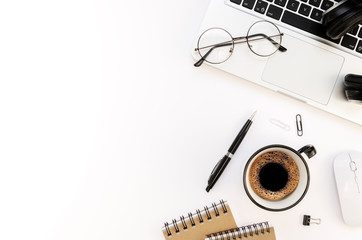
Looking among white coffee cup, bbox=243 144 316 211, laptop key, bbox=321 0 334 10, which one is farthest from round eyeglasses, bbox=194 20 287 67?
white coffee cup, bbox=243 144 316 211

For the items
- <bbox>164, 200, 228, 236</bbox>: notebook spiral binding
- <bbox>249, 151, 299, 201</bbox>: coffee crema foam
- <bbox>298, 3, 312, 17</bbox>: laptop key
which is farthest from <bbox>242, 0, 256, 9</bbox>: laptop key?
<bbox>164, 200, 228, 236</bbox>: notebook spiral binding

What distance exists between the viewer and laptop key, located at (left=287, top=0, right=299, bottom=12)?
851mm

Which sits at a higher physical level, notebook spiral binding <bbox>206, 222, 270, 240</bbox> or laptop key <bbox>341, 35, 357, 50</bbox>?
laptop key <bbox>341, 35, 357, 50</bbox>

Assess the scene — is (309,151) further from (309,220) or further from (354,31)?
(354,31)

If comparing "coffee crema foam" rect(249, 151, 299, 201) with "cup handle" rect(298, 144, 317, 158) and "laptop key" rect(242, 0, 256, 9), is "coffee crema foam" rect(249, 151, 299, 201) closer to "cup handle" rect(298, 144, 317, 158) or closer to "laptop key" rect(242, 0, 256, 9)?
"cup handle" rect(298, 144, 317, 158)

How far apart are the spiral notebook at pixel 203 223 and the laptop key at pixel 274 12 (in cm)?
42

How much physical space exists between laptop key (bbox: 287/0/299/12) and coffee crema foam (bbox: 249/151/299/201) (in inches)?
12.0

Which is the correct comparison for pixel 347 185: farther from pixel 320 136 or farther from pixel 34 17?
pixel 34 17

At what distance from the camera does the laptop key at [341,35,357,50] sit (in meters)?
0.86

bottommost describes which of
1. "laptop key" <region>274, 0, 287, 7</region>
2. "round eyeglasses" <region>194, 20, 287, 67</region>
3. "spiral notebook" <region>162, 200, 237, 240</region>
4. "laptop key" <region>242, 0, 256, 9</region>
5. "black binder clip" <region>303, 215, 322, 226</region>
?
"spiral notebook" <region>162, 200, 237, 240</region>

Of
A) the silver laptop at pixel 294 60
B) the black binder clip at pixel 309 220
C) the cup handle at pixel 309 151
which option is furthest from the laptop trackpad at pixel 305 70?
the black binder clip at pixel 309 220

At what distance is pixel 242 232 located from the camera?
0.88m

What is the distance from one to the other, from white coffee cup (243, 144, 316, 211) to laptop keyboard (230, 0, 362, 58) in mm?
256

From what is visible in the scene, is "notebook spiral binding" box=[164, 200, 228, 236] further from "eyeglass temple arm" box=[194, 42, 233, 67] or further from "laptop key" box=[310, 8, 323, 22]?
"laptop key" box=[310, 8, 323, 22]
